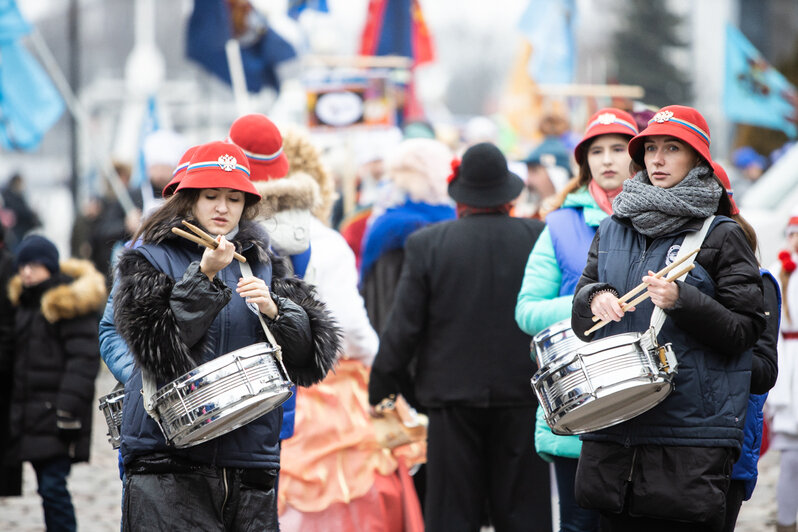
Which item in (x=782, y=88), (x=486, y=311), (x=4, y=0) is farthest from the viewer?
(x=782, y=88)

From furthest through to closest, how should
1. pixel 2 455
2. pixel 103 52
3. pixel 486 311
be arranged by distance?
pixel 103 52
pixel 2 455
pixel 486 311

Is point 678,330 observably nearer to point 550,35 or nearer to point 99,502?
point 99,502

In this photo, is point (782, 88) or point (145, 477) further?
point (782, 88)

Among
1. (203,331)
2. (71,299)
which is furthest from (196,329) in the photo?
(71,299)

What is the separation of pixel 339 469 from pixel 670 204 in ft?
8.96

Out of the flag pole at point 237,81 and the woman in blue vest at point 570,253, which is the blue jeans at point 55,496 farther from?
the flag pole at point 237,81

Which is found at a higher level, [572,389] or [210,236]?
[210,236]

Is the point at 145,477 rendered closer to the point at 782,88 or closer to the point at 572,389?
the point at 572,389

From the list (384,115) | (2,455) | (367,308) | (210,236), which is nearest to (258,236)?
(210,236)

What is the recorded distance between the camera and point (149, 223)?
4.41 metres

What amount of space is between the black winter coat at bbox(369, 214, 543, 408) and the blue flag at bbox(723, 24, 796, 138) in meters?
10.4

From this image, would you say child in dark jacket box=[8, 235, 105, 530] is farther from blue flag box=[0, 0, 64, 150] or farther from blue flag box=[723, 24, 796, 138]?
blue flag box=[723, 24, 796, 138]

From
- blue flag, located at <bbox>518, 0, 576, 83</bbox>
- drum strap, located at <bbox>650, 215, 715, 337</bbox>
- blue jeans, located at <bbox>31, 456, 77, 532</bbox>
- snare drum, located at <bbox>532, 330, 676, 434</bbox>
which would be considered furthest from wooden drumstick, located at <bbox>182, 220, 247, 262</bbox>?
blue flag, located at <bbox>518, 0, 576, 83</bbox>

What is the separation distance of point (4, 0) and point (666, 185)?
31.0 ft
